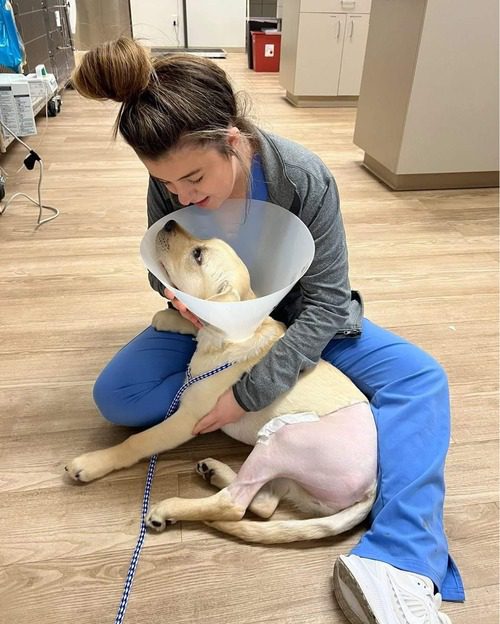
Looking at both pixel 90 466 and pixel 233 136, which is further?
pixel 90 466

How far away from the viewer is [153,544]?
103 cm

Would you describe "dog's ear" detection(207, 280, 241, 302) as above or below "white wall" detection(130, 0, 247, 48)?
above

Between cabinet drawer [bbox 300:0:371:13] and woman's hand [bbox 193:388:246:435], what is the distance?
390 cm

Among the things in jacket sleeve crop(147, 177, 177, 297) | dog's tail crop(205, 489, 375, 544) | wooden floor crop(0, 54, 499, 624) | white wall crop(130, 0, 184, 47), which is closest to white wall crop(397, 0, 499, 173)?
wooden floor crop(0, 54, 499, 624)

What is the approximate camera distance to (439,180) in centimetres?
284

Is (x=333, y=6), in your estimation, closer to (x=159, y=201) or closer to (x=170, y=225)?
(x=159, y=201)

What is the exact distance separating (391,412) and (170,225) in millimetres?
617

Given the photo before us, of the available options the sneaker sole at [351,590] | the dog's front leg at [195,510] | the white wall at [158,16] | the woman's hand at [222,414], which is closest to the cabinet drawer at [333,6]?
the white wall at [158,16]

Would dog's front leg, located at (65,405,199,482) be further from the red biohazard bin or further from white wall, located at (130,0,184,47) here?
white wall, located at (130,0,184,47)

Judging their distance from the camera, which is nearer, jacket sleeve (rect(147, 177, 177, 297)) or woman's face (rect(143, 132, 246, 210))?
woman's face (rect(143, 132, 246, 210))

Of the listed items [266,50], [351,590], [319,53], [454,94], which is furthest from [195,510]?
[266,50]

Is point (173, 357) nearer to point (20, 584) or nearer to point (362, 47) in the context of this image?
point (20, 584)

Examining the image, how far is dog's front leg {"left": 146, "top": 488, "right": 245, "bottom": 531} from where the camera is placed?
1.03 m

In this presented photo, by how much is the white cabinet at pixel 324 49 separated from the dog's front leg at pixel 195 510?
13.3 feet
